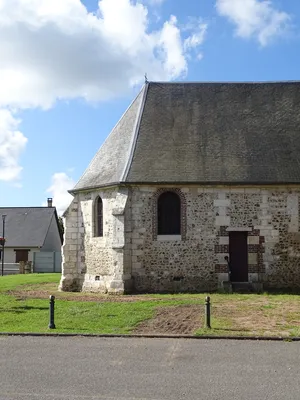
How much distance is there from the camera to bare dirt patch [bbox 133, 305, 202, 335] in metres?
10.5

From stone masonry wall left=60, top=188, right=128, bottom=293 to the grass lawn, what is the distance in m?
1.19

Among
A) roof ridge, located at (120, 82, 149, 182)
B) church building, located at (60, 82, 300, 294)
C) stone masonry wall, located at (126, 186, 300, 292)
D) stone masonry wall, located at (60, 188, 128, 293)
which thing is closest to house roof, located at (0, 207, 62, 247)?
stone masonry wall, located at (60, 188, 128, 293)

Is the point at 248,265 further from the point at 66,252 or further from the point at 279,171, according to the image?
the point at 66,252

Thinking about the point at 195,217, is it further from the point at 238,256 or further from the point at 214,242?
the point at 238,256

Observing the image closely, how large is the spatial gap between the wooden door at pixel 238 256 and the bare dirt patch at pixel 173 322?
5118 millimetres

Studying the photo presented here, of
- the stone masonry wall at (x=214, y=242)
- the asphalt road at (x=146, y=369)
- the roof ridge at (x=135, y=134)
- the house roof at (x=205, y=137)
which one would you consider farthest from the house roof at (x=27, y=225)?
the asphalt road at (x=146, y=369)

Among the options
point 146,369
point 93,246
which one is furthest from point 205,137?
point 146,369

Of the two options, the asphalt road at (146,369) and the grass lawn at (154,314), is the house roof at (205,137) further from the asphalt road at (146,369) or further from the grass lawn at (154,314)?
the asphalt road at (146,369)

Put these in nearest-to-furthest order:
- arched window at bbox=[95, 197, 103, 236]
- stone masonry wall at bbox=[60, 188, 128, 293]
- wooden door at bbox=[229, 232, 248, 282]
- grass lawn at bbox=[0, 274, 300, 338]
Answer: grass lawn at bbox=[0, 274, 300, 338] → stone masonry wall at bbox=[60, 188, 128, 293] → wooden door at bbox=[229, 232, 248, 282] → arched window at bbox=[95, 197, 103, 236]

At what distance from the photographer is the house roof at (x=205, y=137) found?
18.7 m

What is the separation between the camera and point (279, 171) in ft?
61.3

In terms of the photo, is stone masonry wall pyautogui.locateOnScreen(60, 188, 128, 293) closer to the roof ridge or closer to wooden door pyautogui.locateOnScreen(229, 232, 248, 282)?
the roof ridge

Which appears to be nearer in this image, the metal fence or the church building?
the church building

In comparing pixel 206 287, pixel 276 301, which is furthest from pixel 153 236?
pixel 276 301
